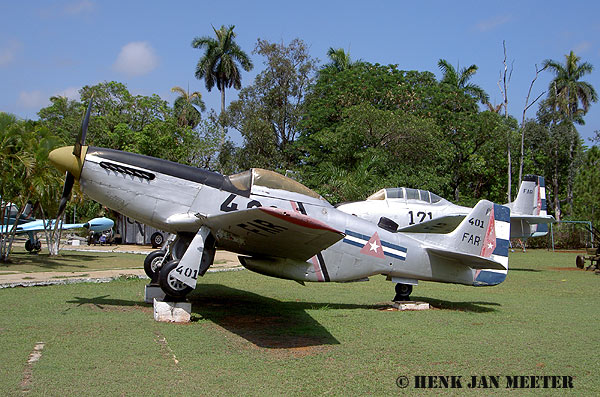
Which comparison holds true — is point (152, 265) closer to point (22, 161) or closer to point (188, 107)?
point (22, 161)

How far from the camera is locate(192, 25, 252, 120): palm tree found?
50375mm

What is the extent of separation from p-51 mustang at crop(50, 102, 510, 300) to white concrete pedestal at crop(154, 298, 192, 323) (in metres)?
0.25

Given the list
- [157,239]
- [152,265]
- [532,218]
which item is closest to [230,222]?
[152,265]

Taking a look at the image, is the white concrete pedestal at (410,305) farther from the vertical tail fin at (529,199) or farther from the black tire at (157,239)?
the black tire at (157,239)

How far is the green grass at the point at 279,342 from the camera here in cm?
480

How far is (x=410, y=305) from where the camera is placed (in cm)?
943

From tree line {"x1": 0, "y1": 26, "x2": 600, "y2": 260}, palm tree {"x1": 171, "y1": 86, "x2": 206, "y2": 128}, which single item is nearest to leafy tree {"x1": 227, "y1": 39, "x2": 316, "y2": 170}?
tree line {"x1": 0, "y1": 26, "x2": 600, "y2": 260}

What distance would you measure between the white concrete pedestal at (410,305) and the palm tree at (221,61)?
43433 millimetres

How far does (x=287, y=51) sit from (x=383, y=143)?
12214mm

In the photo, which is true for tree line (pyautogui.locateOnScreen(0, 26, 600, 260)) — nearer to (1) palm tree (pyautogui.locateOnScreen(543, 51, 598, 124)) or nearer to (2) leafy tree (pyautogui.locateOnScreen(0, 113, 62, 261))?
(1) palm tree (pyautogui.locateOnScreen(543, 51, 598, 124))

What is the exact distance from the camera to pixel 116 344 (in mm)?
6047

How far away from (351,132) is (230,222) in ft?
82.2

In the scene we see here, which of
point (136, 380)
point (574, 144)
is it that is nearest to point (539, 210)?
point (136, 380)

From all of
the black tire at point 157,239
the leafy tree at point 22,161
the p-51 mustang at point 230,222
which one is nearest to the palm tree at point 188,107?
the black tire at point 157,239
